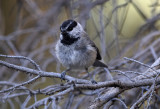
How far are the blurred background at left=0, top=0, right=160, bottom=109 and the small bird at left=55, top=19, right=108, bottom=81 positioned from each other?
19 cm

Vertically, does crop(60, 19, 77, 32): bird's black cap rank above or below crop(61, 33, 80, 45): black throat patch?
above

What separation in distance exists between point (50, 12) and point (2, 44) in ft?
3.03

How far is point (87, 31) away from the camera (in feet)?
10.6

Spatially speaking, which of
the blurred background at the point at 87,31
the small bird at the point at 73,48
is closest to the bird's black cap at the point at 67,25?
the small bird at the point at 73,48

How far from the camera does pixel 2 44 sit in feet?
11.9

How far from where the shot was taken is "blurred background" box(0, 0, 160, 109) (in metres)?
2.81

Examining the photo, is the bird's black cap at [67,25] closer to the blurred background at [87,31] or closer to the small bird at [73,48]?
the small bird at [73,48]

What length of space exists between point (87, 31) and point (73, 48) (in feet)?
2.25

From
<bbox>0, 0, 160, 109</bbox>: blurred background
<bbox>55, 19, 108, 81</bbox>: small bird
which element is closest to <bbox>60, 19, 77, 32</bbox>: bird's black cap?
<bbox>55, 19, 108, 81</bbox>: small bird

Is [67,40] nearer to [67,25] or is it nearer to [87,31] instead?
[67,25]

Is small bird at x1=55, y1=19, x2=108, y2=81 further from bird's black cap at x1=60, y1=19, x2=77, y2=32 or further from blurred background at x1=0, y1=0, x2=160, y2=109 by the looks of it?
blurred background at x1=0, y1=0, x2=160, y2=109


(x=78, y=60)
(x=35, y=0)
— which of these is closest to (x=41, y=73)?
(x=78, y=60)

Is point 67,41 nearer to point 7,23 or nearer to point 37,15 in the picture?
point 37,15

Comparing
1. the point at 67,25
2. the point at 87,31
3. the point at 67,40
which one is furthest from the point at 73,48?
the point at 87,31
